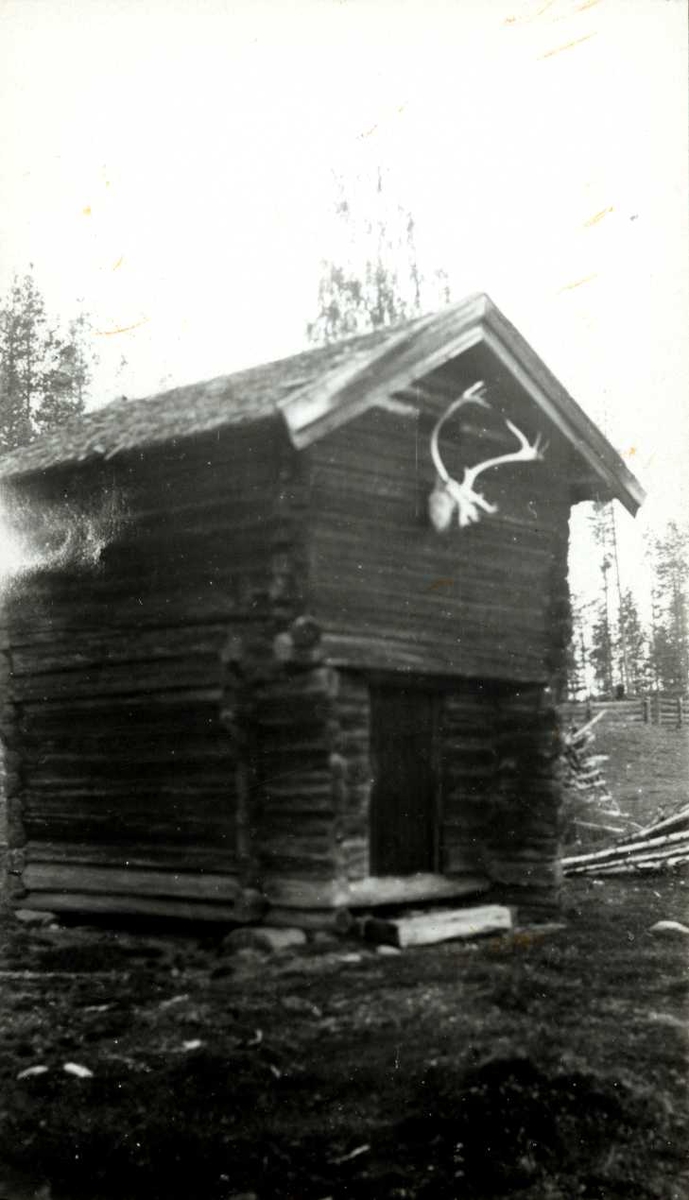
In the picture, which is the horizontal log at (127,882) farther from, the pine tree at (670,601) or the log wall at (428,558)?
the pine tree at (670,601)

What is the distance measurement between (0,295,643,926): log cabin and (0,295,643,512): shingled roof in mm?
31

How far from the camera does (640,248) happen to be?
7801 millimetres

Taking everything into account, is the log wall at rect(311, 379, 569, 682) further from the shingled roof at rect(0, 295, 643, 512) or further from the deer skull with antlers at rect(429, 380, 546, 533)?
the shingled roof at rect(0, 295, 643, 512)

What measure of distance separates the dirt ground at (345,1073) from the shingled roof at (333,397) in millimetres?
4320

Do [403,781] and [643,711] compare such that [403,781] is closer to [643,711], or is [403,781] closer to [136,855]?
[136,855]

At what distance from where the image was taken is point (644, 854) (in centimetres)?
1485

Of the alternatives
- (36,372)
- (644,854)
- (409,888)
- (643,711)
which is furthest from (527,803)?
(643,711)

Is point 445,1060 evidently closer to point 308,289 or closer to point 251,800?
point 251,800

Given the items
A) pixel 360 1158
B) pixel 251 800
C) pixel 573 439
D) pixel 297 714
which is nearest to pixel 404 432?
pixel 573 439

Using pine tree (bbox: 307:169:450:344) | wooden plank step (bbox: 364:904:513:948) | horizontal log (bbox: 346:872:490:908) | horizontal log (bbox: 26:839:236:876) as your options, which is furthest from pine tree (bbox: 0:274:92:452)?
wooden plank step (bbox: 364:904:513:948)

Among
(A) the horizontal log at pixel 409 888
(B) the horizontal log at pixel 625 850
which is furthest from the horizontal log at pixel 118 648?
(B) the horizontal log at pixel 625 850

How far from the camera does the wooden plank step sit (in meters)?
10.5

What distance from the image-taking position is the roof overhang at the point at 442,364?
10219 millimetres

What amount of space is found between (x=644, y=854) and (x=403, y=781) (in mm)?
4214
